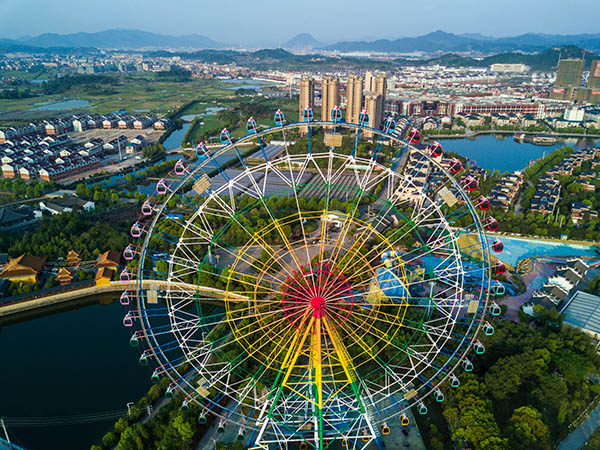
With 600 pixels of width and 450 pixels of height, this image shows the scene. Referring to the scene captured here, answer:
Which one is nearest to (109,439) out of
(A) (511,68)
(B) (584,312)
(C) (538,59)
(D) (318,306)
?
(D) (318,306)

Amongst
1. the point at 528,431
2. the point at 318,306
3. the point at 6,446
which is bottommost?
the point at 6,446

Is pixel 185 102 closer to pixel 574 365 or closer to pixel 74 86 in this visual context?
pixel 74 86

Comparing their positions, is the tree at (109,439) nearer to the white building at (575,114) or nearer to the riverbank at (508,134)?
the riverbank at (508,134)

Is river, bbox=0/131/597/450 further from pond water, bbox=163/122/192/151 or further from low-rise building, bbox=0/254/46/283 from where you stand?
pond water, bbox=163/122/192/151

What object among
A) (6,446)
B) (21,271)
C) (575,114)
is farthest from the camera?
(575,114)

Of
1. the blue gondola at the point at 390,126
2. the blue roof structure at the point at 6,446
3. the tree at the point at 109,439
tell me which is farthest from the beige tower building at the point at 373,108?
the blue roof structure at the point at 6,446

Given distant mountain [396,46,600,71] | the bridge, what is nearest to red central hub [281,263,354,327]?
the bridge

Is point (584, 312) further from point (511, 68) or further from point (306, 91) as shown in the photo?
point (511, 68)
